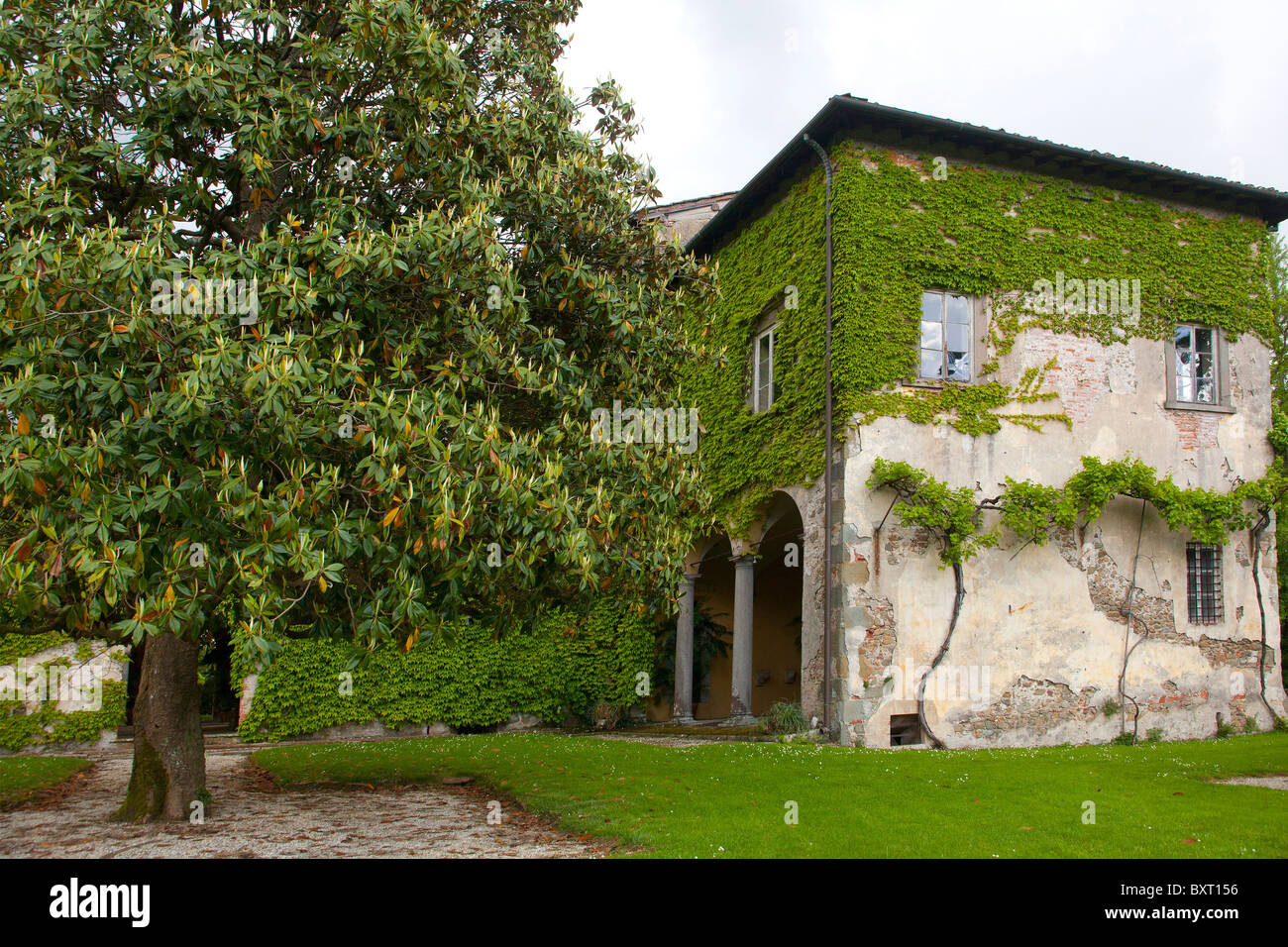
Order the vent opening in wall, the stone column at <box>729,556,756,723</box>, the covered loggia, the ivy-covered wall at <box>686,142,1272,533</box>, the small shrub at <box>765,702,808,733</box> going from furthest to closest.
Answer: the covered loggia < the stone column at <box>729,556,756,723</box> < the ivy-covered wall at <box>686,142,1272,533</box> < the small shrub at <box>765,702,808,733</box> < the vent opening in wall

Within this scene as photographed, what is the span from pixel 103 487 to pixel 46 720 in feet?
37.1

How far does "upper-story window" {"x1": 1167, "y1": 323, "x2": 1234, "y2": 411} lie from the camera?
50.1ft

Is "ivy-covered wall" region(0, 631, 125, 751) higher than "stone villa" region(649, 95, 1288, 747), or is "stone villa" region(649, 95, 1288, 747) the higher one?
"stone villa" region(649, 95, 1288, 747)

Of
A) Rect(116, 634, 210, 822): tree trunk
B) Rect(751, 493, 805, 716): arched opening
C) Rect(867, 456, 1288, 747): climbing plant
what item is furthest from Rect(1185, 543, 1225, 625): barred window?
Rect(116, 634, 210, 822): tree trunk

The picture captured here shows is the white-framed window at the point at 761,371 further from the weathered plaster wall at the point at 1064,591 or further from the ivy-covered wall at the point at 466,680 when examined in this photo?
the ivy-covered wall at the point at 466,680

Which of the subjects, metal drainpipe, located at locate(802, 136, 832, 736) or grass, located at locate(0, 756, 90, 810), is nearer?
grass, located at locate(0, 756, 90, 810)

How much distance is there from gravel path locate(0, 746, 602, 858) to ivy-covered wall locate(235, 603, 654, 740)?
18.4 ft

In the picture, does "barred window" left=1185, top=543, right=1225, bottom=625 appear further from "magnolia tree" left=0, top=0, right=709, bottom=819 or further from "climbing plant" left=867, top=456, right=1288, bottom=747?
"magnolia tree" left=0, top=0, right=709, bottom=819

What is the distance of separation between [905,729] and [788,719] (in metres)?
1.59

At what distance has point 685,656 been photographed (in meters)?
18.3

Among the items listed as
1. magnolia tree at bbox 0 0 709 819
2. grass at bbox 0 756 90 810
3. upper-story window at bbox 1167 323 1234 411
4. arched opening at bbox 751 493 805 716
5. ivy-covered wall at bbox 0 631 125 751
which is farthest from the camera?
arched opening at bbox 751 493 805 716

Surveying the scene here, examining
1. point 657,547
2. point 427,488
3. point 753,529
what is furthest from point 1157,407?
point 427,488

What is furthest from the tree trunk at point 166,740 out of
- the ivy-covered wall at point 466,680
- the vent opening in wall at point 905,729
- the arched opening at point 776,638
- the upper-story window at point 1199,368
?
the arched opening at point 776,638
